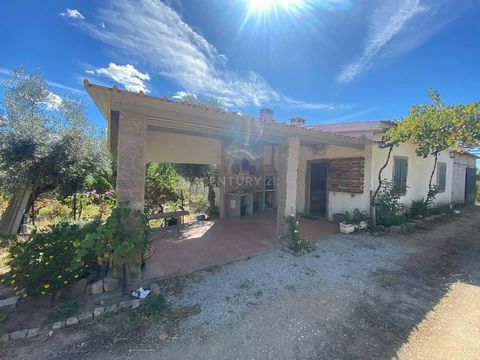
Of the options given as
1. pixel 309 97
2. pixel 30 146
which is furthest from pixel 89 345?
pixel 309 97

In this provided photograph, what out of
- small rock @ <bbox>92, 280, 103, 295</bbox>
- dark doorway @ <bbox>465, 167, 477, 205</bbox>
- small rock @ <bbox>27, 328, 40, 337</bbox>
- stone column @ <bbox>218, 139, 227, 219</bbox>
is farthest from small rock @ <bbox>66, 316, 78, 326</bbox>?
dark doorway @ <bbox>465, 167, 477, 205</bbox>

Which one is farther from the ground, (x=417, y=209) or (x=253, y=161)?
(x=253, y=161)

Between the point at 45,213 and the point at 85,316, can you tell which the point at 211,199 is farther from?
the point at 85,316

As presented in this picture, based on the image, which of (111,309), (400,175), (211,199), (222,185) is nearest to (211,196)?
(211,199)

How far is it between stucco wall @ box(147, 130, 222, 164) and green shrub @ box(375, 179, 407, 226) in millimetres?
6910

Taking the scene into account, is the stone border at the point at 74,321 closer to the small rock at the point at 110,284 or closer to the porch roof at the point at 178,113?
the small rock at the point at 110,284

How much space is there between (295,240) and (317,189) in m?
6.09

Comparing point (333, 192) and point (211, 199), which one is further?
point (211, 199)

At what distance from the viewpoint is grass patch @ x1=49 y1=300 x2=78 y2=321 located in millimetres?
3260

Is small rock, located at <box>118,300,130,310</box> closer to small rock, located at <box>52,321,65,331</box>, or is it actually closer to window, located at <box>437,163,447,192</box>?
small rock, located at <box>52,321,65,331</box>

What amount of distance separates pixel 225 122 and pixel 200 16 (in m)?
5.88

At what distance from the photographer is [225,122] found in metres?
4.87

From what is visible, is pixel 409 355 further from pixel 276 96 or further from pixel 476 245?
pixel 276 96

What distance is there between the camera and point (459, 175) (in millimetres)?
15242
